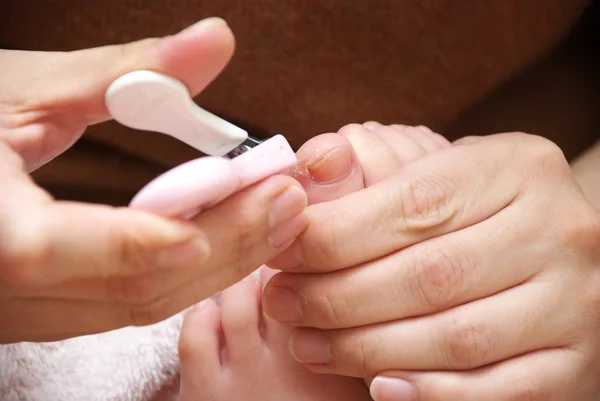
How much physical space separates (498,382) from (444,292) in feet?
0.28

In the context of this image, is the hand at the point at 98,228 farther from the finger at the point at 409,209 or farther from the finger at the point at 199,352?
the finger at the point at 199,352

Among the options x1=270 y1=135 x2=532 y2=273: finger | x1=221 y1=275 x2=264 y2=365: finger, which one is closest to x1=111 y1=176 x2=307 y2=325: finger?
x1=270 y1=135 x2=532 y2=273: finger

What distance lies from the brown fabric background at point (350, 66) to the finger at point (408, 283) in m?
0.33

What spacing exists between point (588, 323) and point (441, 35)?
40cm

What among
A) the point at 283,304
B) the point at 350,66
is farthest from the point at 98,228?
the point at 350,66

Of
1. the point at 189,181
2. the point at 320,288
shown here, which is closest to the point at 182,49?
the point at 189,181

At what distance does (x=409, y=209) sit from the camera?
0.53 meters

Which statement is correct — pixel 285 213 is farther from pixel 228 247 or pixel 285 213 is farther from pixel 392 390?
pixel 392 390

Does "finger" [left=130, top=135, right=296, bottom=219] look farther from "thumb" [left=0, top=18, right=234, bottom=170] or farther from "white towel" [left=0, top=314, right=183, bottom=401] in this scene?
"white towel" [left=0, top=314, right=183, bottom=401]

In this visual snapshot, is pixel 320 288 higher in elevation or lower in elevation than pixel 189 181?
lower

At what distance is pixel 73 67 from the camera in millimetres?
408

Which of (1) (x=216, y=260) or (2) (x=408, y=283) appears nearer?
(1) (x=216, y=260)

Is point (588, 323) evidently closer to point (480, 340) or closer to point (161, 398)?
point (480, 340)

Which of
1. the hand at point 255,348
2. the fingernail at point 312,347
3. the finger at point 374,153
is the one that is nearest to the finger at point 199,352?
the hand at point 255,348
